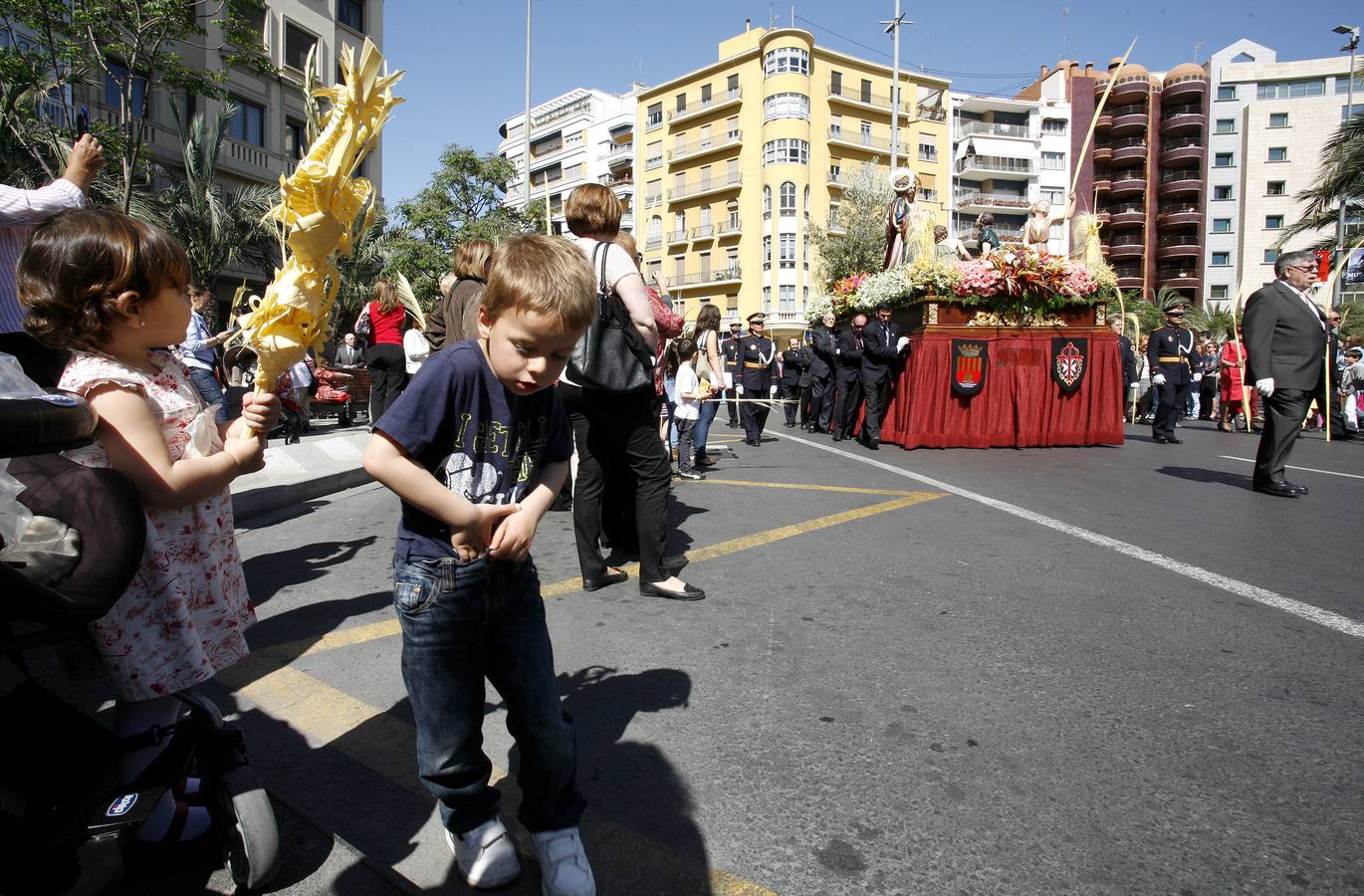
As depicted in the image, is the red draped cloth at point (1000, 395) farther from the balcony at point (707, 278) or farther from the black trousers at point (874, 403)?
the balcony at point (707, 278)

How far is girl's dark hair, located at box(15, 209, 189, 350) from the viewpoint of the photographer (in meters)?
1.73

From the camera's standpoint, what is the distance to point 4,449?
46.6 inches

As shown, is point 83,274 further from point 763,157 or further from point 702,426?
point 763,157

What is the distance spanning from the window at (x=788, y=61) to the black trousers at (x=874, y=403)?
164 ft

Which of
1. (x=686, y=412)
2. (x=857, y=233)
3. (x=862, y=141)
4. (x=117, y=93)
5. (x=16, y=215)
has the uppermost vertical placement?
(x=862, y=141)

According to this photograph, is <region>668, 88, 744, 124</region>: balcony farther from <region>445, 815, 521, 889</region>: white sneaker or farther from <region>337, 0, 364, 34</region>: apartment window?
<region>445, 815, 521, 889</region>: white sneaker

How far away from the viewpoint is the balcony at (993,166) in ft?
207

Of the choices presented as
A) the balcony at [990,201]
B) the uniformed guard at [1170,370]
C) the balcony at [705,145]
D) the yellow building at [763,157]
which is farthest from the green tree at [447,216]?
the balcony at [990,201]

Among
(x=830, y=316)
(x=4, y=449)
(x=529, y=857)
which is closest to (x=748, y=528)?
(x=529, y=857)

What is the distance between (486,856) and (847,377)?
1120cm

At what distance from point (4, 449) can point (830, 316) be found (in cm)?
1359

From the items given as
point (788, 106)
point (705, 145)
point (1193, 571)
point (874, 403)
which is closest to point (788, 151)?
point (788, 106)

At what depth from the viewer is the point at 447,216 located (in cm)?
2739

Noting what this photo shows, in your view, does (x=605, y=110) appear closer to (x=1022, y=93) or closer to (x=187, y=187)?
(x=1022, y=93)
